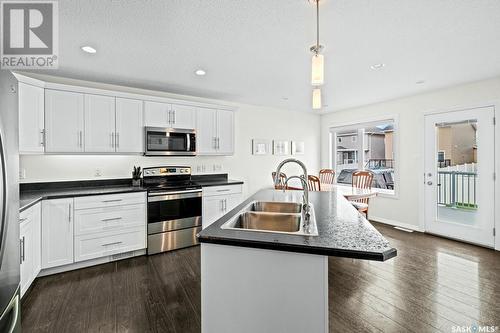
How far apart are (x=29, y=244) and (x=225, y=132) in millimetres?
2921

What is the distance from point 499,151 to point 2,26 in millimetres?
5685

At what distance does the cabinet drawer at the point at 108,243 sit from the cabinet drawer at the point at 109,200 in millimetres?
361

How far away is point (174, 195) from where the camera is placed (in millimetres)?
3438

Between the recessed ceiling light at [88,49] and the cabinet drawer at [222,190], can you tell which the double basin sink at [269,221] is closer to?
the cabinet drawer at [222,190]

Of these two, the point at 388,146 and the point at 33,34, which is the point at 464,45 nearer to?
the point at 388,146

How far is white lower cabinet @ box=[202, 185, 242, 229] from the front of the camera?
378cm

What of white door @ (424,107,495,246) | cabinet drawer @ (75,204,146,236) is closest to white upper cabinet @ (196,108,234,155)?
cabinet drawer @ (75,204,146,236)

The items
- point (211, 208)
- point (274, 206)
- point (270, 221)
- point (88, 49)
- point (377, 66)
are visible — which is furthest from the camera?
point (211, 208)

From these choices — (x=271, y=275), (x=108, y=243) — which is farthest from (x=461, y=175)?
(x=108, y=243)

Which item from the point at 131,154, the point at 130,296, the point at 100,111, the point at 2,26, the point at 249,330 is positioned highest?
the point at 2,26

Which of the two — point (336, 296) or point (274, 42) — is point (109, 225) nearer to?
point (336, 296)

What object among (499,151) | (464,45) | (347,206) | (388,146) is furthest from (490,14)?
(388,146)

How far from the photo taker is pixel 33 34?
207cm

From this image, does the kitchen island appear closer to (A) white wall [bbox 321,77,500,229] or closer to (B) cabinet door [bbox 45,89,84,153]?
(B) cabinet door [bbox 45,89,84,153]
